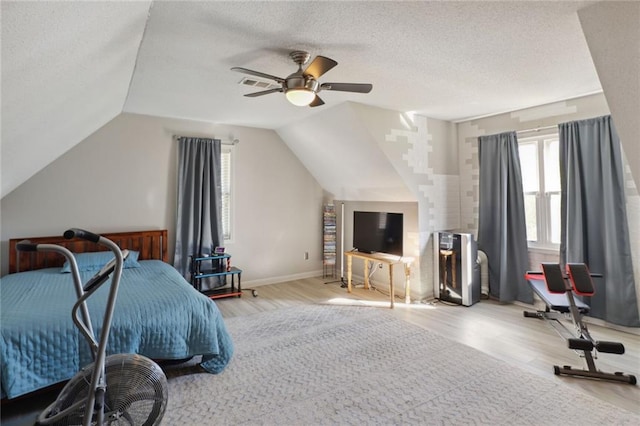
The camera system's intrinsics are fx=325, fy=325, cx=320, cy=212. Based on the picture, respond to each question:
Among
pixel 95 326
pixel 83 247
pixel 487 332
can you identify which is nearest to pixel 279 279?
pixel 83 247

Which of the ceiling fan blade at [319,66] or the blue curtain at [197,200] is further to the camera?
the blue curtain at [197,200]

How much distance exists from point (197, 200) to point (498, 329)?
4.09 metres

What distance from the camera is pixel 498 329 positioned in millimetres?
3488

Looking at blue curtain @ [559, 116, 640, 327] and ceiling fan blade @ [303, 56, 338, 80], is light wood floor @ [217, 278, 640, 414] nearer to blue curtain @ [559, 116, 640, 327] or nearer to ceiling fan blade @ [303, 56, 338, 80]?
blue curtain @ [559, 116, 640, 327]

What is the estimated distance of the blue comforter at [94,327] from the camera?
6.74 feet

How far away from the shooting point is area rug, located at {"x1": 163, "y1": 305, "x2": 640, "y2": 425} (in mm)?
2096

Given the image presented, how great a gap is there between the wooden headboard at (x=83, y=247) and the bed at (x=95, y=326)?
0.32m

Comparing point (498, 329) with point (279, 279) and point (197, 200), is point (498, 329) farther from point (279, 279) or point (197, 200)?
point (197, 200)

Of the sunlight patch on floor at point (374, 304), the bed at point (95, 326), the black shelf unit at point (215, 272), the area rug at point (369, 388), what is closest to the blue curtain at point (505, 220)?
the sunlight patch on floor at point (374, 304)

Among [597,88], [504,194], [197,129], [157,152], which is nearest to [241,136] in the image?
[197,129]

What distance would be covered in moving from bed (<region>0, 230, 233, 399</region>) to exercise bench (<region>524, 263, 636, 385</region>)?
283 centimetres

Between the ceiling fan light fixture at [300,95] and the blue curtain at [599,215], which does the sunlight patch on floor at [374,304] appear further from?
the ceiling fan light fixture at [300,95]

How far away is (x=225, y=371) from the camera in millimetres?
2678

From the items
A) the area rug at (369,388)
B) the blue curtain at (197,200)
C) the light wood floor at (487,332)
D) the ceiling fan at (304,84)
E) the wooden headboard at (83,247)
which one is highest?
the ceiling fan at (304,84)
